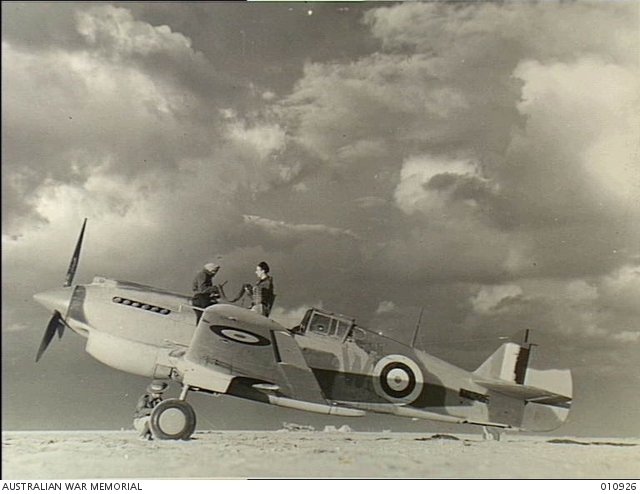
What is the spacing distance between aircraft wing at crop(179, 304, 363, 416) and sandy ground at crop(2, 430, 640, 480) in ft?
1.07

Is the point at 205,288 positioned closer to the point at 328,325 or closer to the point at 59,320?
the point at 328,325

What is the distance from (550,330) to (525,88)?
192 centimetres

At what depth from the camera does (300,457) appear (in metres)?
4.25

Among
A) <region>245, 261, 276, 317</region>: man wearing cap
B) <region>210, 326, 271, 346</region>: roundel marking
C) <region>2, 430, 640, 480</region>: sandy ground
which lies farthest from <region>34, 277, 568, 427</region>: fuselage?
<region>2, 430, 640, 480</region>: sandy ground

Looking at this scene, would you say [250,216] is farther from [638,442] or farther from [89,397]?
[638,442]

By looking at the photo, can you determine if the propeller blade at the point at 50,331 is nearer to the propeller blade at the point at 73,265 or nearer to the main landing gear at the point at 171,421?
the propeller blade at the point at 73,265

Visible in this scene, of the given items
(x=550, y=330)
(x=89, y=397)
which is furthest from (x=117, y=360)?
(x=550, y=330)

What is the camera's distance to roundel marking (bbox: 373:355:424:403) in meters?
4.62

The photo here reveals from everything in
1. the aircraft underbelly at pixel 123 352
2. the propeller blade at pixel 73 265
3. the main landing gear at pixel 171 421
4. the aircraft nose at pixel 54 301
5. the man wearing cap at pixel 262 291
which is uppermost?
the man wearing cap at pixel 262 291

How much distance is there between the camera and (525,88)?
4.91m

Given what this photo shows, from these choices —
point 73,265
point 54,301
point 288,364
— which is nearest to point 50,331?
point 54,301

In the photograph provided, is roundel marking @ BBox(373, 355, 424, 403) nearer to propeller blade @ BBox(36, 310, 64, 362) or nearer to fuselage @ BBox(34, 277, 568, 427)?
fuselage @ BBox(34, 277, 568, 427)

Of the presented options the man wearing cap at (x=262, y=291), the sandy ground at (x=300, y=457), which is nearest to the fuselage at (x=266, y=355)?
the man wearing cap at (x=262, y=291)

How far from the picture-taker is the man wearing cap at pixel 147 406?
173 inches
